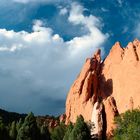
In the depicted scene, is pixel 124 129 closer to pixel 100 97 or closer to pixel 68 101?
pixel 100 97

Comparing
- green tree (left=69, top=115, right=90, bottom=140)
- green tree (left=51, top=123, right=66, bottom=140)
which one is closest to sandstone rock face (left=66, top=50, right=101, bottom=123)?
green tree (left=51, top=123, right=66, bottom=140)

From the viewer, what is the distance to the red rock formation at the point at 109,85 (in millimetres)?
117250

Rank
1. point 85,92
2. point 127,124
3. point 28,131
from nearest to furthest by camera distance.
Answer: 1. point 28,131
2. point 127,124
3. point 85,92

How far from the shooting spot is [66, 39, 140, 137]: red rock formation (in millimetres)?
117250

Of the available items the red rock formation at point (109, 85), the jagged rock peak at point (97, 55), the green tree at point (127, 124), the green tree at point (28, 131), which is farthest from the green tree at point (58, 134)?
the green tree at point (28, 131)

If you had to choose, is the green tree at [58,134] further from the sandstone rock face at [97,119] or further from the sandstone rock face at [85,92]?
the sandstone rock face at [97,119]

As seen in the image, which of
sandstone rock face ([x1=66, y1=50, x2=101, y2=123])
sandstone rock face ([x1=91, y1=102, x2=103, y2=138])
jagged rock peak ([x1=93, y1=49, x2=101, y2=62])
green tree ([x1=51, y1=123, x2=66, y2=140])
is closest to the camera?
sandstone rock face ([x1=91, y1=102, x2=103, y2=138])

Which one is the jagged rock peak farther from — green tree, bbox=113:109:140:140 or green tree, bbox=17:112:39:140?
green tree, bbox=17:112:39:140

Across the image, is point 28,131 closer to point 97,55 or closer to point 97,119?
point 97,119

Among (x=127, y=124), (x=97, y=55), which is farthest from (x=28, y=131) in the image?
(x=97, y=55)

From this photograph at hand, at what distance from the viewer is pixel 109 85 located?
130000 millimetres

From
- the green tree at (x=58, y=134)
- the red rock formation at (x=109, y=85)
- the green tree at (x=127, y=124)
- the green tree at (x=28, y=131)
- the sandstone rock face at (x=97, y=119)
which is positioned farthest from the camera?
the green tree at (x=58, y=134)

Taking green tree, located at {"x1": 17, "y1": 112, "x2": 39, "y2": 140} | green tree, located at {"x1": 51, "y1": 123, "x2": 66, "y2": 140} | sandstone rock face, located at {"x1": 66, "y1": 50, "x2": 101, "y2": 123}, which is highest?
sandstone rock face, located at {"x1": 66, "y1": 50, "x2": 101, "y2": 123}

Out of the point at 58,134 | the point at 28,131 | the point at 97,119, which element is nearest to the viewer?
the point at 28,131
